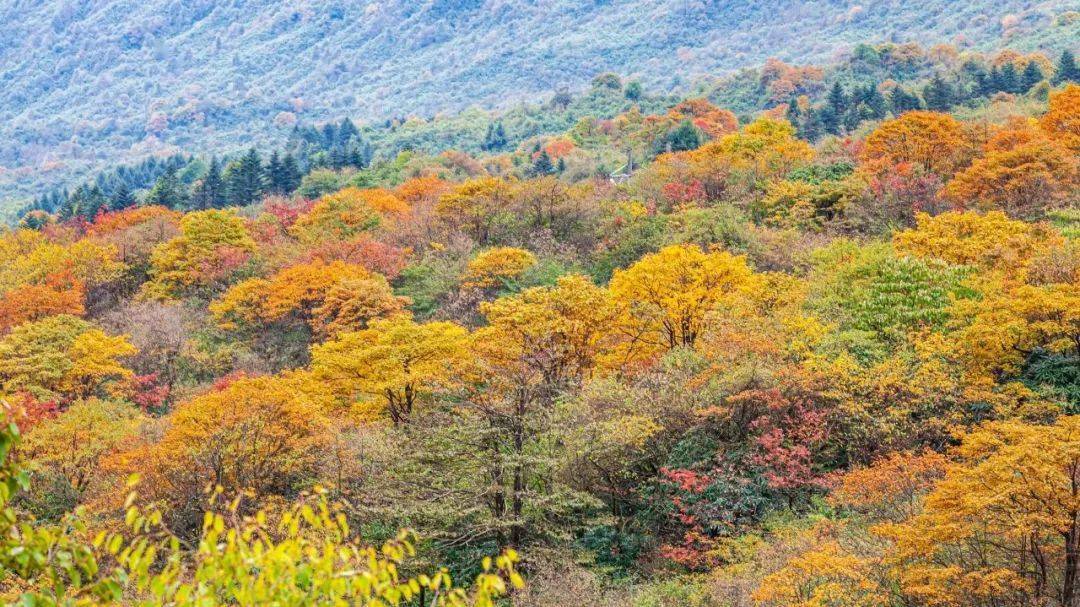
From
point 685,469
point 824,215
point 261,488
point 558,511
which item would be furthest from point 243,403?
point 824,215

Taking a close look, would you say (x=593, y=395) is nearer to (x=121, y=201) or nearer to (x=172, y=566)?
(x=172, y=566)

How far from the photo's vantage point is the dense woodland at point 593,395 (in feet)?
44.6

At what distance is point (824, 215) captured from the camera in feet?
158

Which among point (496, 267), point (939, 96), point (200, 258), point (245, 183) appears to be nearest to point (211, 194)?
point (245, 183)

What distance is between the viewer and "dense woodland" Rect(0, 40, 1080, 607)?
1359cm

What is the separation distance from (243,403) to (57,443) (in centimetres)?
813

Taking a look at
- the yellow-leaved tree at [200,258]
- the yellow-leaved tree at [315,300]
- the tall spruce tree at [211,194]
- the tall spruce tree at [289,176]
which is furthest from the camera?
the tall spruce tree at [289,176]

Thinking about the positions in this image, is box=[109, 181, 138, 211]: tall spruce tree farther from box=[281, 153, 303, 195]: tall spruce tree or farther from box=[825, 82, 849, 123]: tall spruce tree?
box=[825, 82, 849, 123]: tall spruce tree

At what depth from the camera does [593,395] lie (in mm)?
24203

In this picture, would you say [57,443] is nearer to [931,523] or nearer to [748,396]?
[748,396]

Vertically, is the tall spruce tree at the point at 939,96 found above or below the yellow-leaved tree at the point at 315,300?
below

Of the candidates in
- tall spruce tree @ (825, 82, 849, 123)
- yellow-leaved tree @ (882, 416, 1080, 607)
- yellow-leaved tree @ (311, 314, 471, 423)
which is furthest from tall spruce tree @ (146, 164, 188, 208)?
→ yellow-leaved tree @ (882, 416, 1080, 607)

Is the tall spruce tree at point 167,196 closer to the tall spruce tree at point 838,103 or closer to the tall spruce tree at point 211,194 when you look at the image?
the tall spruce tree at point 211,194

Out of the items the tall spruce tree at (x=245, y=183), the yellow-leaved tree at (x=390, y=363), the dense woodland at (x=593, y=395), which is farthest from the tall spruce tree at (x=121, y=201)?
the yellow-leaved tree at (x=390, y=363)
